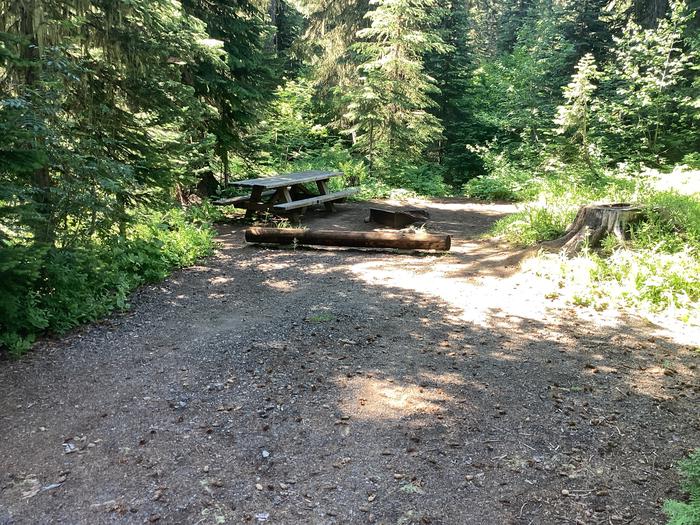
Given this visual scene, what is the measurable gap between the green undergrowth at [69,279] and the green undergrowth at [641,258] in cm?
605

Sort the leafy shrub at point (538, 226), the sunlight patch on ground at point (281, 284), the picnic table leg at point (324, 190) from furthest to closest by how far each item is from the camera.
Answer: the picnic table leg at point (324, 190) → the leafy shrub at point (538, 226) → the sunlight patch on ground at point (281, 284)

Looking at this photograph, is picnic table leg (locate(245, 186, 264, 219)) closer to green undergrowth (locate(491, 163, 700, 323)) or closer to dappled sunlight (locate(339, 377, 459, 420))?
green undergrowth (locate(491, 163, 700, 323))

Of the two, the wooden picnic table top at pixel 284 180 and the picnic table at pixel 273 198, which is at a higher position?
the wooden picnic table top at pixel 284 180

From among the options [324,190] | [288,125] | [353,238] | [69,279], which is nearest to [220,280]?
[69,279]

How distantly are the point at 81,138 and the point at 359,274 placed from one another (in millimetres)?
4455

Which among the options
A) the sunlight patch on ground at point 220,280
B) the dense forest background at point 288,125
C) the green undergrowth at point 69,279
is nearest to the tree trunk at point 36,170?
the dense forest background at point 288,125

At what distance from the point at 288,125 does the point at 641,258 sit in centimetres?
1698

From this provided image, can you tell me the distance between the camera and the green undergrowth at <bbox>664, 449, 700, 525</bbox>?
2.55 meters

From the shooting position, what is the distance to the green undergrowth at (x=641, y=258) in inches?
234

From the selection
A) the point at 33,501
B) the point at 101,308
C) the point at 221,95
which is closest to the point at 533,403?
the point at 33,501

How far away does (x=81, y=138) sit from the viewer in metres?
5.91

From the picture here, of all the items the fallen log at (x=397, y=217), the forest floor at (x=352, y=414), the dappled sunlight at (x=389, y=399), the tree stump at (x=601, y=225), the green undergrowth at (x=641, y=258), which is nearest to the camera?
the forest floor at (x=352, y=414)

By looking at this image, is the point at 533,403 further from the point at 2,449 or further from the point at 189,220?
the point at 189,220

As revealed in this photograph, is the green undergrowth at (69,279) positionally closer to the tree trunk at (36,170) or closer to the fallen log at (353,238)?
the tree trunk at (36,170)
